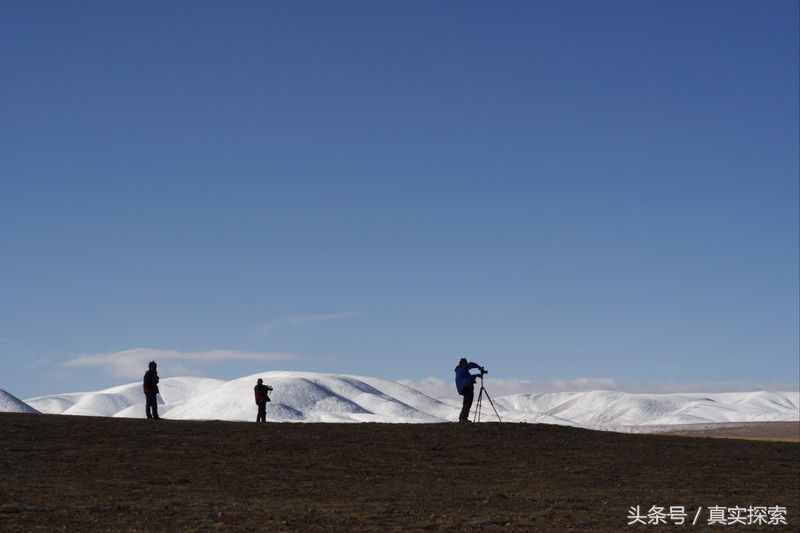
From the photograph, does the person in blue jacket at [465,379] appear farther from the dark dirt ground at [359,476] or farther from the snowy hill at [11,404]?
the snowy hill at [11,404]

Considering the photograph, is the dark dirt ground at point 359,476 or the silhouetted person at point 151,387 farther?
the silhouetted person at point 151,387

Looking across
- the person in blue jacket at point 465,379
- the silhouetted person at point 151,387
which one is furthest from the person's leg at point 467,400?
the silhouetted person at point 151,387

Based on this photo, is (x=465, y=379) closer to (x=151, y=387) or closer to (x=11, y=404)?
(x=151, y=387)

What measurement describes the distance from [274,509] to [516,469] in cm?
944

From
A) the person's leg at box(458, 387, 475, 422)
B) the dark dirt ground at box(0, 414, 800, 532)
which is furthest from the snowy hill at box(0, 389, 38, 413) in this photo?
the person's leg at box(458, 387, 475, 422)

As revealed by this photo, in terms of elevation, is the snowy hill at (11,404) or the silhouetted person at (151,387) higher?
the snowy hill at (11,404)

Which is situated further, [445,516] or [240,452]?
[240,452]

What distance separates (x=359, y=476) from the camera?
27266 millimetres

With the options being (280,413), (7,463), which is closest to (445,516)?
(7,463)

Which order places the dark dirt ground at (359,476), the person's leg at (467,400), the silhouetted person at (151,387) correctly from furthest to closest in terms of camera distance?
the silhouetted person at (151,387) → the person's leg at (467,400) → the dark dirt ground at (359,476)

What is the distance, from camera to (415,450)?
3128cm

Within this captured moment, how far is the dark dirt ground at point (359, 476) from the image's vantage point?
68.6 ft

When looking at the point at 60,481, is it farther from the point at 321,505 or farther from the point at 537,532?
the point at 537,532

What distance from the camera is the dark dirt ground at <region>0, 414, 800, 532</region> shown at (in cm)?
2091
